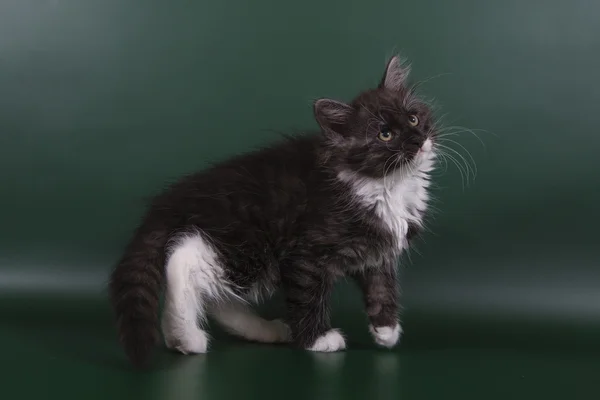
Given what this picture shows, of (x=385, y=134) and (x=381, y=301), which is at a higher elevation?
(x=385, y=134)

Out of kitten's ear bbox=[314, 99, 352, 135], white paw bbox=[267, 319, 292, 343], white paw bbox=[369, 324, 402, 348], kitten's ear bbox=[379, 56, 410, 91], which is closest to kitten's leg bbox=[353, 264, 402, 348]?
white paw bbox=[369, 324, 402, 348]

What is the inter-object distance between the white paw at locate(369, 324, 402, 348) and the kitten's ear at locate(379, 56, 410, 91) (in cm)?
89

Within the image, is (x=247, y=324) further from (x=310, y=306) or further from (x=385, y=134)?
(x=385, y=134)

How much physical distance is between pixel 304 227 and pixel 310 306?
0.92 feet

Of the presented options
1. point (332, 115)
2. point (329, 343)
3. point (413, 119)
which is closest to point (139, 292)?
point (329, 343)

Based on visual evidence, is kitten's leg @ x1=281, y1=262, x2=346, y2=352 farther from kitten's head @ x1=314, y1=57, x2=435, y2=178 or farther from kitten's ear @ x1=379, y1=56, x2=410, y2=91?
kitten's ear @ x1=379, y1=56, x2=410, y2=91

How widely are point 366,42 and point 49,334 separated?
1956 mm

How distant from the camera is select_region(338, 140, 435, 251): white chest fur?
2.91 meters

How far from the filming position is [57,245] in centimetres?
384

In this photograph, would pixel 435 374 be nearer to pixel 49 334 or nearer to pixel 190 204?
pixel 190 204

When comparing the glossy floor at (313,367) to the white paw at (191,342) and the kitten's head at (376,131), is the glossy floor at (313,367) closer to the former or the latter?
the white paw at (191,342)

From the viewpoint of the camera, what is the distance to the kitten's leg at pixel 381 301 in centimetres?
303

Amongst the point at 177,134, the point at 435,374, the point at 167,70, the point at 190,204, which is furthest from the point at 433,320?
the point at 167,70

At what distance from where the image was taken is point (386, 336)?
9.86ft
